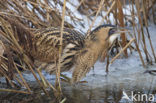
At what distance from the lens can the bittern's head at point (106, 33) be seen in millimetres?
2027

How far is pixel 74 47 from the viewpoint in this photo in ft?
7.39

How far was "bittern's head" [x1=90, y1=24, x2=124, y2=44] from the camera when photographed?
2.03 meters

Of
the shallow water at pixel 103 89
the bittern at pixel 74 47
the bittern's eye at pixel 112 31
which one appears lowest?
the shallow water at pixel 103 89

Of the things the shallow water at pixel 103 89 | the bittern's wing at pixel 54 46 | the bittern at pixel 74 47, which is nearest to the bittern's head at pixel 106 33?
the bittern at pixel 74 47

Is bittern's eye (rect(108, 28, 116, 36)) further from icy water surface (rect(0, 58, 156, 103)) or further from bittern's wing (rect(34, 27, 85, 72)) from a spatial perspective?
icy water surface (rect(0, 58, 156, 103))

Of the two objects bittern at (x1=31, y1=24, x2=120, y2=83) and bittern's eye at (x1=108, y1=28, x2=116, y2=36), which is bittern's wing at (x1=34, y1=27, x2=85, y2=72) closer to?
bittern at (x1=31, y1=24, x2=120, y2=83)

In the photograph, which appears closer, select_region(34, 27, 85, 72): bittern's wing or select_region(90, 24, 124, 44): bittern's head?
select_region(90, 24, 124, 44): bittern's head

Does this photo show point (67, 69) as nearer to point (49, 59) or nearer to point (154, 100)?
point (49, 59)

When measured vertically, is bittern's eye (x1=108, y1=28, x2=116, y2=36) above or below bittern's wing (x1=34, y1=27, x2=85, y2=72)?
above

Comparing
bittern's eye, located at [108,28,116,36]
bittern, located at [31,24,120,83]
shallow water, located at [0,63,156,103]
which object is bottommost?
shallow water, located at [0,63,156,103]

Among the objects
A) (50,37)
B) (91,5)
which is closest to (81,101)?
(50,37)

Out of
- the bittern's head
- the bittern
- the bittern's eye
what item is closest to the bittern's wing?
the bittern

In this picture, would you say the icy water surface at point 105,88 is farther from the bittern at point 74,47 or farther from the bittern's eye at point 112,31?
the bittern's eye at point 112,31

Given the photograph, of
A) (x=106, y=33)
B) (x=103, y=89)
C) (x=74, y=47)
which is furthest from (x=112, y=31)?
(x=103, y=89)
